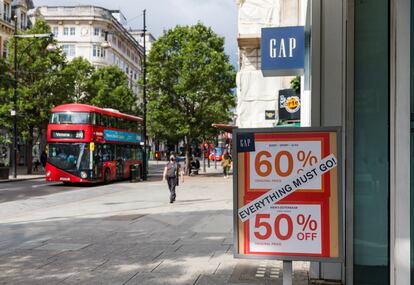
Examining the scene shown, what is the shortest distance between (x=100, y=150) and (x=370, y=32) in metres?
21.6

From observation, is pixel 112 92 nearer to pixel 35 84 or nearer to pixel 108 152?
pixel 35 84

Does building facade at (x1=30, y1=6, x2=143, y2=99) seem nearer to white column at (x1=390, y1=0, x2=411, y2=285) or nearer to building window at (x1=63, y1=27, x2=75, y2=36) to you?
building window at (x1=63, y1=27, x2=75, y2=36)

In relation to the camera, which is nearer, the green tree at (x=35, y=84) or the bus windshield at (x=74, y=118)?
the bus windshield at (x=74, y=118)

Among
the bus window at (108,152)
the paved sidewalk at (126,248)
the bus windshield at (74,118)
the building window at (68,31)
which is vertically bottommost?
the paved sidewalk at (126,248)

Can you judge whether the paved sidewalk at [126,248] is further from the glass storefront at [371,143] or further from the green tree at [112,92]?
the green tree at [112,92]

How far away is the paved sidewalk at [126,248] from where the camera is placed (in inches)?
237

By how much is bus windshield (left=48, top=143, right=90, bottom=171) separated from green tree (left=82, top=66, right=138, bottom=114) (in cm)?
1987

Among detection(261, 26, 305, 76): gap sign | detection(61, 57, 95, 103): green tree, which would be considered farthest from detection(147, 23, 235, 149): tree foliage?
detection(261, 26, 305, 76): gap sign

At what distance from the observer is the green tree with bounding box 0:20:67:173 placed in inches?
1316

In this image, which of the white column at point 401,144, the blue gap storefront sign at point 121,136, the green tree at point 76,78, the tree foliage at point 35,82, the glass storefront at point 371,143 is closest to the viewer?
the white column at point 401,144

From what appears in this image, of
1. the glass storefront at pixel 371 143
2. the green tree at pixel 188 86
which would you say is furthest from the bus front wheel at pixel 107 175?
the glass storefront at pixel 371 143

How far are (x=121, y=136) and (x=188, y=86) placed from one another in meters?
8.30

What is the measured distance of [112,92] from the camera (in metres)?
53.3

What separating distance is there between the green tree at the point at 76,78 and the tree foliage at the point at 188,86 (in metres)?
5.61
